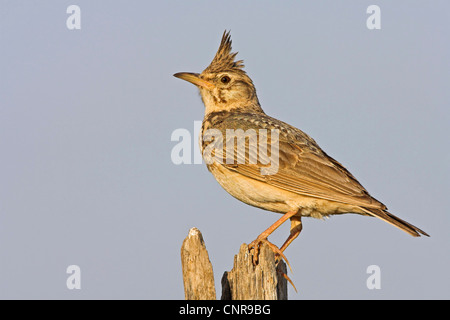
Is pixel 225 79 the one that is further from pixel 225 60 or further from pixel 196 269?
pixel 196 269

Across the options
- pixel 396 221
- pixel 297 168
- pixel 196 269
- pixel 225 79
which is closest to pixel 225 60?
pixel 225 79

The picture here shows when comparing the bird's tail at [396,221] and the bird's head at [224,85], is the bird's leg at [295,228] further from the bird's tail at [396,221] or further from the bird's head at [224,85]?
the bird's head at [224,85]

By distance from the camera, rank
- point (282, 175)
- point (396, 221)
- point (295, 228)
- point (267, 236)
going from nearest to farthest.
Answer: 1. point (396, 221)
2. point (267, 236)
3. point (282, 175)
4. point (295, 228)

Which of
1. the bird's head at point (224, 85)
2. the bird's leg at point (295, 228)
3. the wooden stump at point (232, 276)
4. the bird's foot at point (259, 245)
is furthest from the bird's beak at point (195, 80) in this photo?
the wooden stump at point (232, 276)
